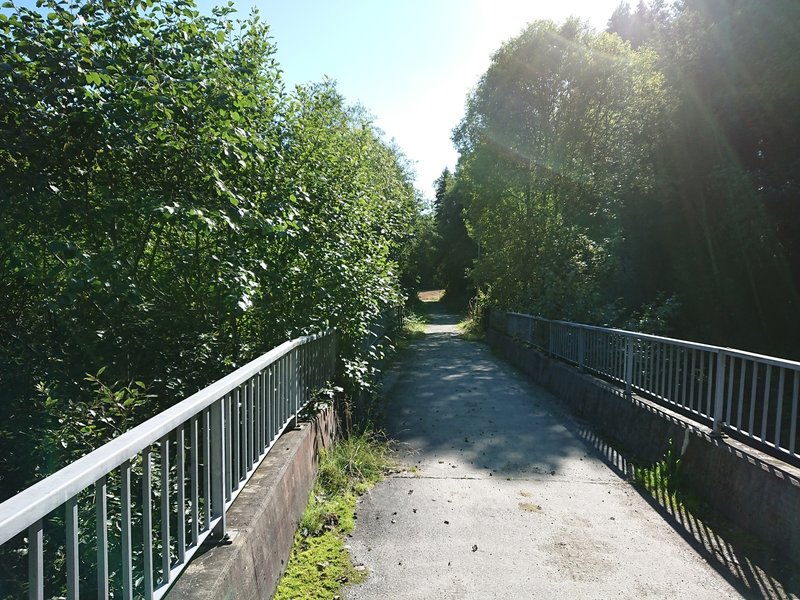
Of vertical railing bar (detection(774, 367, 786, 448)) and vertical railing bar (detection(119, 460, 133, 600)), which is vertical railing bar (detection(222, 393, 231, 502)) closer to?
vertical railing bar (detection(119, 460, 133, 600))

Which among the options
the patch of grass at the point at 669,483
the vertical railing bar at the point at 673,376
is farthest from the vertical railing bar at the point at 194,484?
the vertical railing bar at the point at 673,376

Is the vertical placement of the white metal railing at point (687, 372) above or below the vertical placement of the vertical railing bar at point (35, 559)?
below

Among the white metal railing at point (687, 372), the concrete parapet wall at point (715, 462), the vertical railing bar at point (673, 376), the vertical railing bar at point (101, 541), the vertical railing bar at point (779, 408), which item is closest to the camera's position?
the vertical railing bar at point (101, 541)

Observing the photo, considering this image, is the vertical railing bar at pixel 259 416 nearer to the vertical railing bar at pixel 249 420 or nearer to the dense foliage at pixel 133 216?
the vertical railing bar at pixel 249 420

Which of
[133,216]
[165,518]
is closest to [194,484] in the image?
[165,518]

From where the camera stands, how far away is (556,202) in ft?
62.5

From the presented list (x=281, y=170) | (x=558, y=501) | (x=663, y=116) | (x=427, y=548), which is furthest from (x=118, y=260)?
(x=663, y=116)

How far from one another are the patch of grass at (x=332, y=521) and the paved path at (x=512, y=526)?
0.13m

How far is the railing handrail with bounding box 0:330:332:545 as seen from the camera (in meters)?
1.23

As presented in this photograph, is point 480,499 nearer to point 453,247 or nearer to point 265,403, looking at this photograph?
point 265,403

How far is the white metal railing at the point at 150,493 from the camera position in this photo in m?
1.44

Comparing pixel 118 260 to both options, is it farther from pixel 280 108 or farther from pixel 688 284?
pixel 688 284

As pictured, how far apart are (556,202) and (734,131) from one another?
677cm

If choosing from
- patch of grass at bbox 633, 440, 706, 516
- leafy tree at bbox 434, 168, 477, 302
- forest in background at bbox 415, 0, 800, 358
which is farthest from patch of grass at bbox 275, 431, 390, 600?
leafy tree at bbox 434, 168, 477, 302
